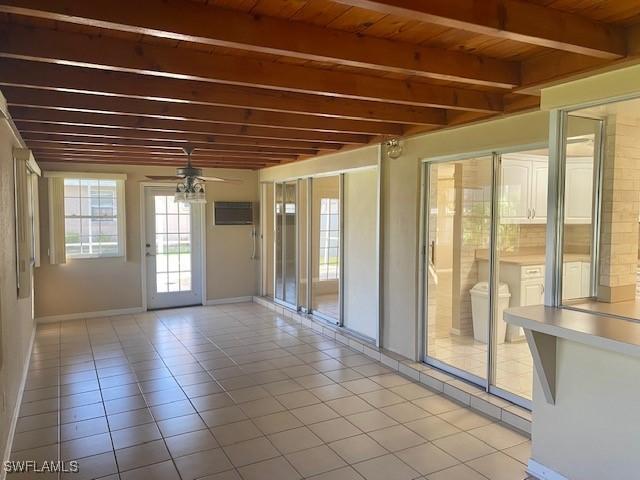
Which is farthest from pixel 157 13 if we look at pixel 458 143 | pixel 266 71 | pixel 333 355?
pixel 333 355

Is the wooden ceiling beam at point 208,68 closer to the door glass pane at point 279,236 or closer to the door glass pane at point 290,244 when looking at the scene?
the door glass pane at point 290,244

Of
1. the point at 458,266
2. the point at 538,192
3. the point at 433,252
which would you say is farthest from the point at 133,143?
the point at 538,192

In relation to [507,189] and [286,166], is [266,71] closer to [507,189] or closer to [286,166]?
[507,189]

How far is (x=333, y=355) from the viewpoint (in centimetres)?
480

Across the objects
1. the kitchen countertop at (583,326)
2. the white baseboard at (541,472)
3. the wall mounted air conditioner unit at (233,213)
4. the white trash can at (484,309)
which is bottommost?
the white baseboard at (541,472)

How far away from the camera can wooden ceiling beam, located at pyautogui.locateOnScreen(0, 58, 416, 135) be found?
2.53 meters

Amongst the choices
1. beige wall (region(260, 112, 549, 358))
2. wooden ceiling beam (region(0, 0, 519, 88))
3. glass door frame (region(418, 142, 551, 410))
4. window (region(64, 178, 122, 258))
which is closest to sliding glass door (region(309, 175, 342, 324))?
beige wall (region(260, 112, 549, 358))

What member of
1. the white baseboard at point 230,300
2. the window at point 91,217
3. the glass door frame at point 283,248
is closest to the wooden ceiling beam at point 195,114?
the glass door frame at point 283,248

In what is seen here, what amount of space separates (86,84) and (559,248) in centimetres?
283

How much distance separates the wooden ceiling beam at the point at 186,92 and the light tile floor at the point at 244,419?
2.16 meters

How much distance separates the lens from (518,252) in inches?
149

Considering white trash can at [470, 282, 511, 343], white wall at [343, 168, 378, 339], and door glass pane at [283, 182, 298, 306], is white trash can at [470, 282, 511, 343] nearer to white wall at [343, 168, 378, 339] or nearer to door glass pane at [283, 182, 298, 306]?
white wall at [343, 168, 378, 339]

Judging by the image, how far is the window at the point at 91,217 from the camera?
6.30 metres

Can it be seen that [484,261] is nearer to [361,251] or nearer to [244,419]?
[361,251]
